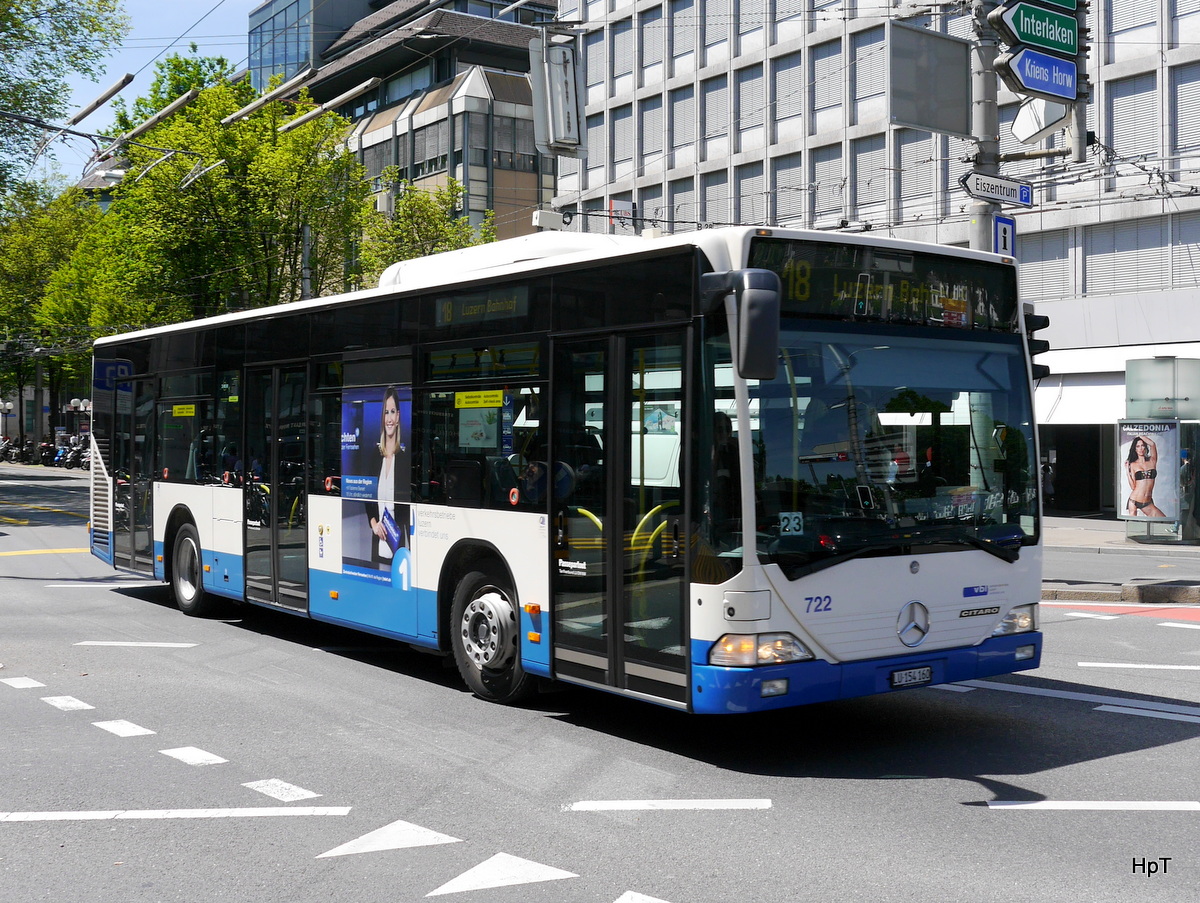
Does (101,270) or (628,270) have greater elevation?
(101,270)

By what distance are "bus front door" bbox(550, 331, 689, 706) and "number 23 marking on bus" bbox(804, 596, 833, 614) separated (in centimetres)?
64

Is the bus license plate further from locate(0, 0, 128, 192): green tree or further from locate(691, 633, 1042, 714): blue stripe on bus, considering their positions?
locate(0, 0, 128, 192): green tree

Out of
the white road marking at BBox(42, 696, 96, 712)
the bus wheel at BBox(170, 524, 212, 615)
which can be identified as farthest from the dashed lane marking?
the white road marking at BBox(42, 696, 96, 712)

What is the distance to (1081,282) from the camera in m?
30.9

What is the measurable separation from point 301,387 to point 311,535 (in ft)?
4.11

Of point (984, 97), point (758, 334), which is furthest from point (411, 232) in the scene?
point (758, 334)

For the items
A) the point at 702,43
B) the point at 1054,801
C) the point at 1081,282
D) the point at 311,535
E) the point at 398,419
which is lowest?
the point at 1054,801

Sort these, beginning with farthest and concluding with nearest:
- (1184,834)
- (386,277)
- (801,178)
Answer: (801,178)
(386,277)
(1184,834)

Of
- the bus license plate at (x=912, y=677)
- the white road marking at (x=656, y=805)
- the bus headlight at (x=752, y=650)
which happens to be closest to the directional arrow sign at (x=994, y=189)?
the bus license plate at (x=912, y=677)

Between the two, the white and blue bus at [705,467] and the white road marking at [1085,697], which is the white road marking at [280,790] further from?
the white road marking at [1085,697]

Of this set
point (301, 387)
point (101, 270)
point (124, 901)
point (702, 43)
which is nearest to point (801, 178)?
point (702, 43)

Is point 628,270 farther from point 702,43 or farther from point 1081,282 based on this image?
point 702,43

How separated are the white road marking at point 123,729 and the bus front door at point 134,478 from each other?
19.9 ft

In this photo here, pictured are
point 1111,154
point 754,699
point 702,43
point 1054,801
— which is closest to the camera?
point 1054,801
